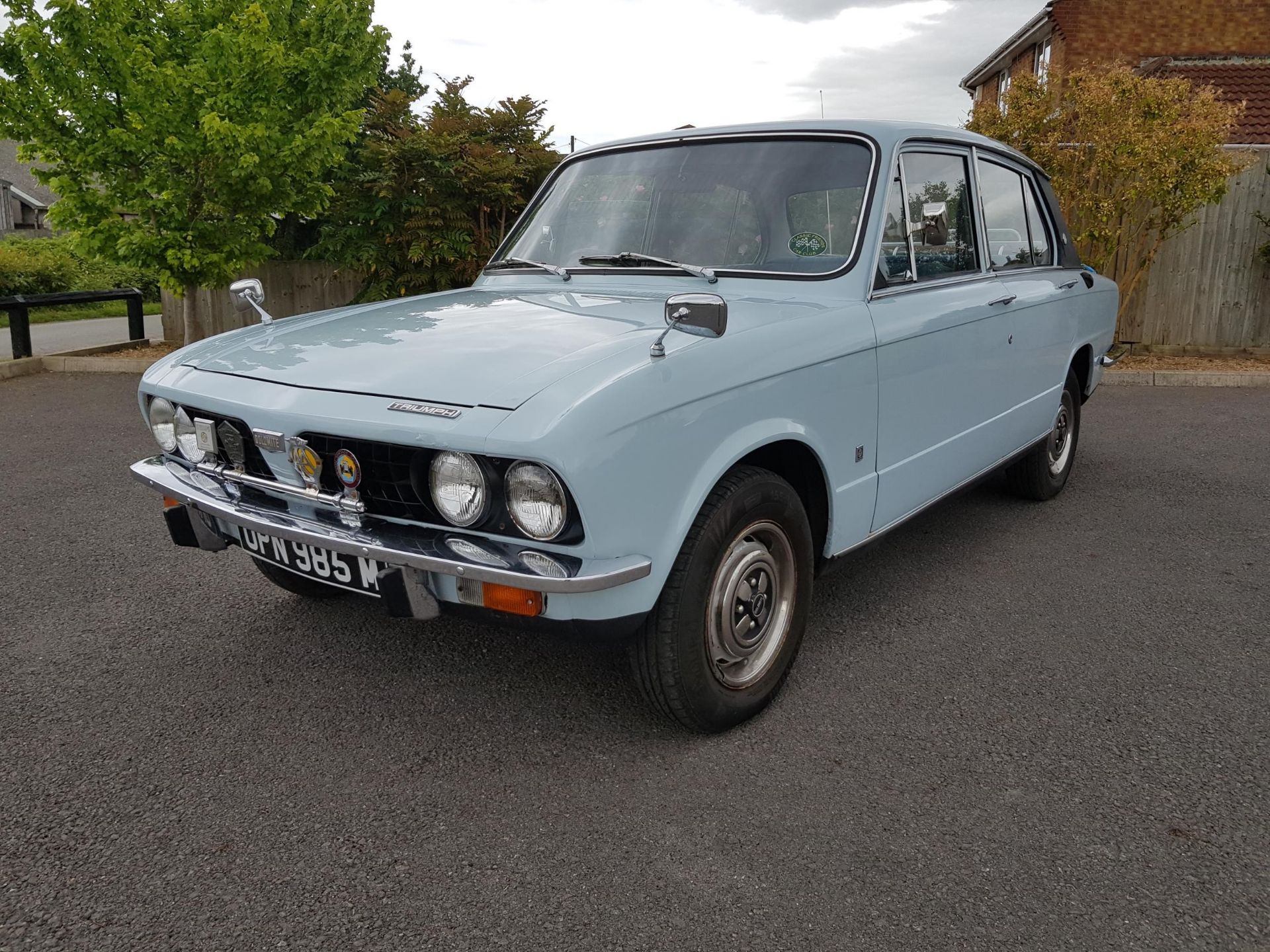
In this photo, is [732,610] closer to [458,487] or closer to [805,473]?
[805,473]

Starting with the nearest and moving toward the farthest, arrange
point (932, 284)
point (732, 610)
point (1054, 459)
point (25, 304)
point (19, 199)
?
point (732, 610)
point (932, 284)
point (1054, 459)
point (25, 304)
point (19, 199)

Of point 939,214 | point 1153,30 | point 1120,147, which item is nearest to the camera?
point 939,214

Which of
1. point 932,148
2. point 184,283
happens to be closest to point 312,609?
point 932,148

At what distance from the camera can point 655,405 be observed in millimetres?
2309

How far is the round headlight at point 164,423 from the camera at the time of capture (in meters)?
3.03

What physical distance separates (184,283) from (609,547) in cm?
993

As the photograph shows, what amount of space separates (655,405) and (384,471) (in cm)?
73

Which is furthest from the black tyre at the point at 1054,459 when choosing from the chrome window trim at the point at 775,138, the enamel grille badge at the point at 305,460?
the enamel grille badge at the point at 305,460

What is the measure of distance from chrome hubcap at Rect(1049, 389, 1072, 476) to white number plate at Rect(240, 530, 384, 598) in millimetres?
3881

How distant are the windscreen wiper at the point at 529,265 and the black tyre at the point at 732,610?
1.33 meters

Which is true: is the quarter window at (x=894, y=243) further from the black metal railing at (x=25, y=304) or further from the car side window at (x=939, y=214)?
the black metal railing at (x=25, y=304)

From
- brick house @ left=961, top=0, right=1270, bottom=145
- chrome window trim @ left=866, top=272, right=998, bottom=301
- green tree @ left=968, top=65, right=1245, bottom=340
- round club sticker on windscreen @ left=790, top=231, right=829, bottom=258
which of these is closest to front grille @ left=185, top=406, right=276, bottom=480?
round club sticker on windscreen @ left=790, top=231, right=829, bottom=258

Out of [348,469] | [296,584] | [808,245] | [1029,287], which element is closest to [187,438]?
[348,469]

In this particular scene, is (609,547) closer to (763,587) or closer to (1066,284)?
(763,587)
